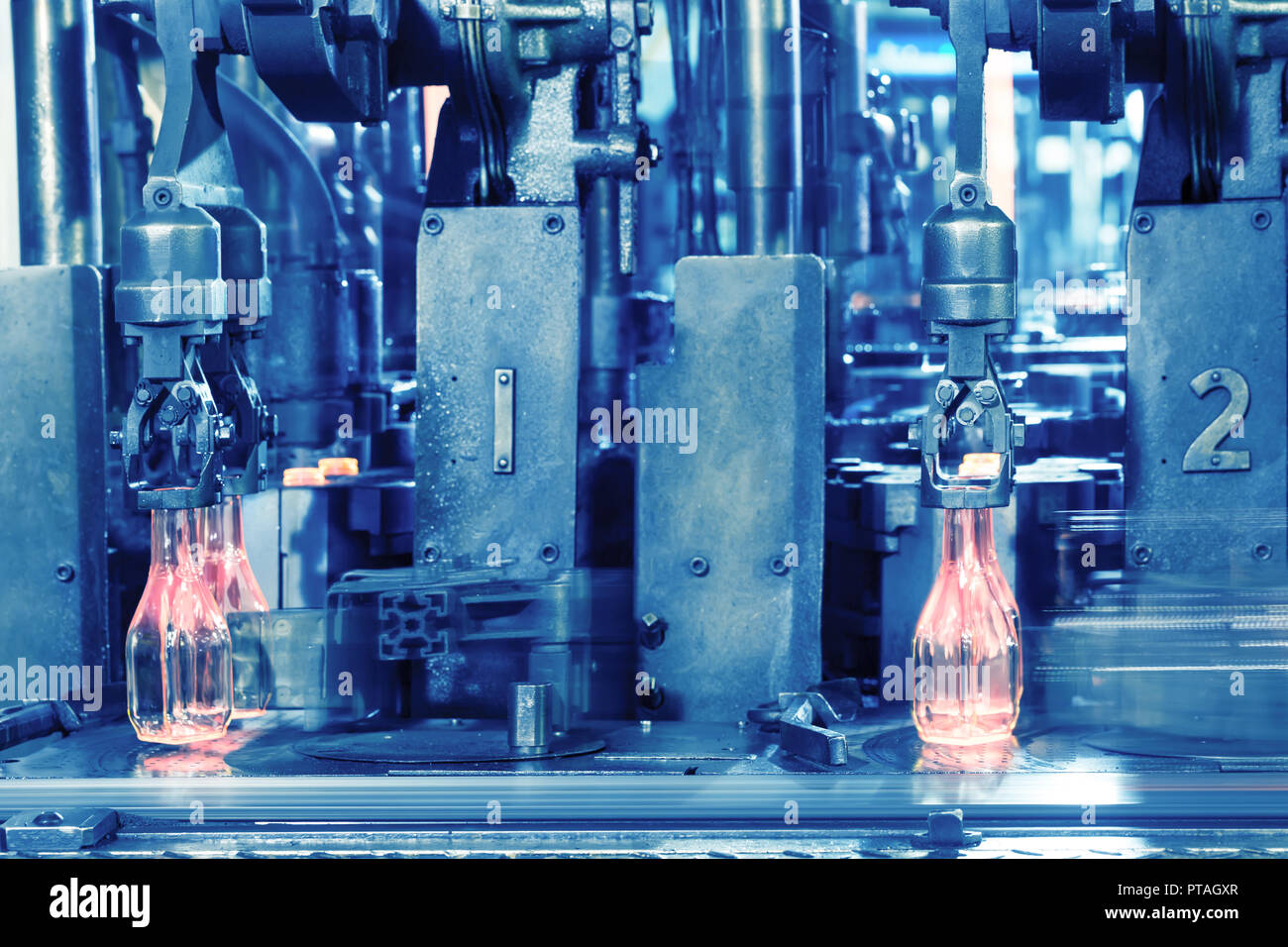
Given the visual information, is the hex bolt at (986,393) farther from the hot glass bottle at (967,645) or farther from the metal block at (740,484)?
the metal block at (740,484)

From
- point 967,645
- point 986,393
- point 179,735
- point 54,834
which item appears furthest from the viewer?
point 179,735

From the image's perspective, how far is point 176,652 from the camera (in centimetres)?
181

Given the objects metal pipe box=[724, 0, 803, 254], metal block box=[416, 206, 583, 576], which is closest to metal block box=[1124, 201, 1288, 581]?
metal pipe box=[724, 0, 803, 254]

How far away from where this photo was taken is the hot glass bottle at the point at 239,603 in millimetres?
1911

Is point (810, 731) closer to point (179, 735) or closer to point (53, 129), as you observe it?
point (179, 735)

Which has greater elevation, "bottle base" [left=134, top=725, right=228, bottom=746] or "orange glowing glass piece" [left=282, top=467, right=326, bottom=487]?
"orange glowing glass piece" [left=282, top=467, right=326, bottom=487]

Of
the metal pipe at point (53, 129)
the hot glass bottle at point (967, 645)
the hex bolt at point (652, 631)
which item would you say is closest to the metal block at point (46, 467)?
the metal pipe at point (53, 129)

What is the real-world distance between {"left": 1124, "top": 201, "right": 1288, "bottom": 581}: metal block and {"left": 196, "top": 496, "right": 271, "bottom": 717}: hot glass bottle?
41.6 inches

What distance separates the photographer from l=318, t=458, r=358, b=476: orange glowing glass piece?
2262 mm

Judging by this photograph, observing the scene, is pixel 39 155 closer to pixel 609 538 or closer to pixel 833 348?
pixel 609 538

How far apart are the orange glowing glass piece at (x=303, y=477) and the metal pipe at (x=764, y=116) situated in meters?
0.65

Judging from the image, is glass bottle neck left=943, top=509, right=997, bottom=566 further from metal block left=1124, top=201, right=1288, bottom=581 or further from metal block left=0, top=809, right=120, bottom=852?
metal block left=0, top=809, right=120, bottom=852

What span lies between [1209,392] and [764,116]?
0.74 metres

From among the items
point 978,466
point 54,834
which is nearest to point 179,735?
point 54,834
